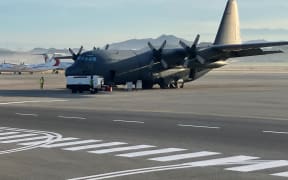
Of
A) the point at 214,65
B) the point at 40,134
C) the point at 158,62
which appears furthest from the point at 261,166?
the point at 214,65

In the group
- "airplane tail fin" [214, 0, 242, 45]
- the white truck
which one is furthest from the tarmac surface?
"airplane tail fin" [214, 0, 242, 45]

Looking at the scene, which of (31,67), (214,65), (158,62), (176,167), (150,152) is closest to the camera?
(176,167)

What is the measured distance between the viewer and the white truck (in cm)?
4297

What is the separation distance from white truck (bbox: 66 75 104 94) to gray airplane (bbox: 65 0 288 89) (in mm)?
1406

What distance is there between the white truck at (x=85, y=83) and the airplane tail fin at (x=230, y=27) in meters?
16.1

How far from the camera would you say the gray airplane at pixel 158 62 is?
45.3 meters

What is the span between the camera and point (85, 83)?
43312mm

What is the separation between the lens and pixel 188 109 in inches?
1092

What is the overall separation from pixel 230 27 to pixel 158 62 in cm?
1157

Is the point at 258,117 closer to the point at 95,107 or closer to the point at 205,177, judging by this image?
the point at 95,107

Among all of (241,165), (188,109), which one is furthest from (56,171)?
(188,109)

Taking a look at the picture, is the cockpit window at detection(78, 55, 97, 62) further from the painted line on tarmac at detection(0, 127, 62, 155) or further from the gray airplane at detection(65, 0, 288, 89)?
the painted line on tarmac at detection(0, 127, 62, 155)

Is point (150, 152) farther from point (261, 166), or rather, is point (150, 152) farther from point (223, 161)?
point (261, 166)

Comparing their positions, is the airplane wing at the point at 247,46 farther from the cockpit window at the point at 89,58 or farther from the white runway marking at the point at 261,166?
the white runway marking at the point at 261,166
